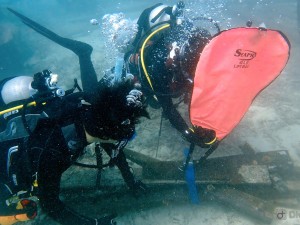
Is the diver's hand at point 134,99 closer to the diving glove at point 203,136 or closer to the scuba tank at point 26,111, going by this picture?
the scuba tank at point 26,111

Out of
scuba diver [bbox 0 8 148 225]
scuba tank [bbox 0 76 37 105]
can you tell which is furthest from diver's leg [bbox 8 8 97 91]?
scuba diver [bbox 0 8 148 225]

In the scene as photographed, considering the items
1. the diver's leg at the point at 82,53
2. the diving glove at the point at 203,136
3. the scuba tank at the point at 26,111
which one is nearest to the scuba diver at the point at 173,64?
the diving glove at the point at 203,136

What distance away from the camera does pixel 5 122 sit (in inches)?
98.9

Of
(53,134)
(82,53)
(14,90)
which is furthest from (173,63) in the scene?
(82,53)

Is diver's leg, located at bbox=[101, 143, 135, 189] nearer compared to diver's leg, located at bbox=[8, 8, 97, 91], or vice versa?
diver's leg, located at bbox=[101, 143, 135, 189]

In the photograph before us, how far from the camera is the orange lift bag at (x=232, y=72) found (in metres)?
3.05

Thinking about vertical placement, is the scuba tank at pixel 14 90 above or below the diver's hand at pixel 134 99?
below

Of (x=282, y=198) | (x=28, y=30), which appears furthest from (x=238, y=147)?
(x=28, y=30)

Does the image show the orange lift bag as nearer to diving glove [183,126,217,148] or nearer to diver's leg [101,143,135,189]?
diving glove [183,126,217,148]

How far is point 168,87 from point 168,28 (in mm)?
905

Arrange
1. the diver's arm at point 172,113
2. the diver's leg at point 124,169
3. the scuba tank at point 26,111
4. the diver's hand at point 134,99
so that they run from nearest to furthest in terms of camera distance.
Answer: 1. the diver's hand at point 134,99
2. the scuba tank at point 26,111
3. the diver's leg at point 124,169
4. the diver's arm at point 172,113

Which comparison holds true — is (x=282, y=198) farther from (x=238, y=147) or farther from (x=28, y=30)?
(x=28, y=30)

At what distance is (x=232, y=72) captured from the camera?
10.5 feet

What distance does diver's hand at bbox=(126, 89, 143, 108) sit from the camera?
206 centimetres
